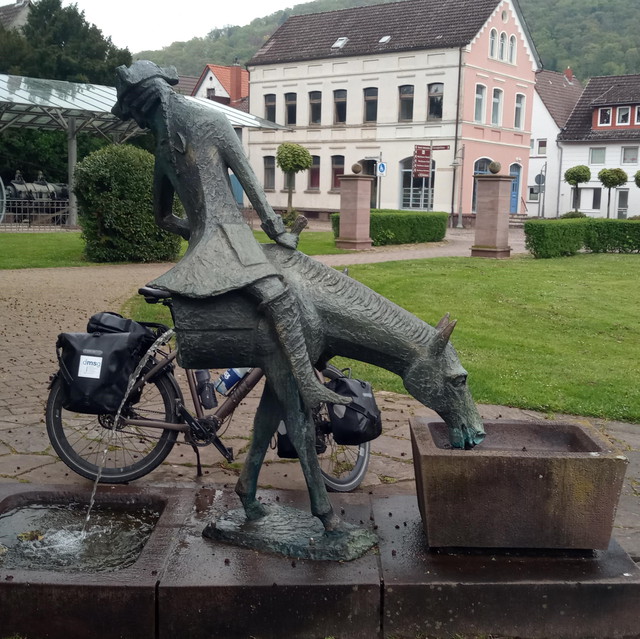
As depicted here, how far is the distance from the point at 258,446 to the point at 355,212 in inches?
732

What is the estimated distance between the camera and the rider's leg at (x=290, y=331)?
350 cm

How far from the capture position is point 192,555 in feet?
12.5

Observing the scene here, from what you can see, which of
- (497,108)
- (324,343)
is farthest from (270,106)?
(324,343)

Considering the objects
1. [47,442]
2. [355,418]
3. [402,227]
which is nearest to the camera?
[355,418]

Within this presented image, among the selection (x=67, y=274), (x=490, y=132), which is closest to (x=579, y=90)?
(x=490, y=132)

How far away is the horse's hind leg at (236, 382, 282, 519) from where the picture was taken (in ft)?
13.2

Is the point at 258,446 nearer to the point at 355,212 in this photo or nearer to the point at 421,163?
the point at 355,212

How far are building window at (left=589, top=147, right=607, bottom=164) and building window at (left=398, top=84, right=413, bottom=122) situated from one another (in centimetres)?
1338

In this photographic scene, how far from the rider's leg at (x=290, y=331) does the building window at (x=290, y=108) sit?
1611 inches

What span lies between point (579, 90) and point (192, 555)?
55233mm

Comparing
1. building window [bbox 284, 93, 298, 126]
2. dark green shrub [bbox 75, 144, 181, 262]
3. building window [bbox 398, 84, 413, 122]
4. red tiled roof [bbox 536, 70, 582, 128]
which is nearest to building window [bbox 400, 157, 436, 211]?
building window [bbox 398, 84, 413, 122]

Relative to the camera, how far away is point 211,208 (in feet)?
12.1

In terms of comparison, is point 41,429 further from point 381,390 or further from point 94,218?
point 94,218

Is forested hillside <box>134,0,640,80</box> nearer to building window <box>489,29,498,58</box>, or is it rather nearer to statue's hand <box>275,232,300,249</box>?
building window <box>489,29,498,58</box>
